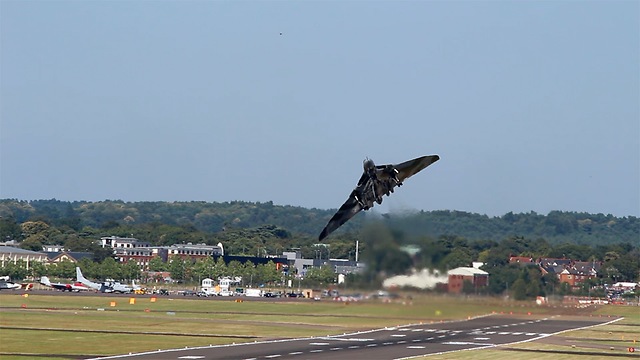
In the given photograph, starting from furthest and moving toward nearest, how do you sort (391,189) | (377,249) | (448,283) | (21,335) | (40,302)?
(40,302) < (21,335) < (448,283) < (377,249) < (391,189)

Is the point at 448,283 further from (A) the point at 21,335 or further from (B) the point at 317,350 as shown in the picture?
(A) the point at 21,335

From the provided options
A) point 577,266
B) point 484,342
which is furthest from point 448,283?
point 577,266

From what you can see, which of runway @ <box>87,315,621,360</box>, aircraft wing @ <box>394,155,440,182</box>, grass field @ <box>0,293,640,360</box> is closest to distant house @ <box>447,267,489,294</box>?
grass field @ <box>0,293,640,360</box>

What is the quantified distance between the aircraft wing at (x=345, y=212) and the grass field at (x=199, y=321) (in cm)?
2188

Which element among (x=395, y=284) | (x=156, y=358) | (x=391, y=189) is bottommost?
(x=156, y=358)

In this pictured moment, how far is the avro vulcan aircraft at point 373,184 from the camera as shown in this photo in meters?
54.6

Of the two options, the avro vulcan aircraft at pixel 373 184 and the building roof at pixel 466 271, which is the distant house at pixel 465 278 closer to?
the building roof at pixel 466 271

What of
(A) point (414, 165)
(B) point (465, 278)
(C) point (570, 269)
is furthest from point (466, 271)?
(C) point (570, 269)

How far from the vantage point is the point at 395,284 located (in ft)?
236

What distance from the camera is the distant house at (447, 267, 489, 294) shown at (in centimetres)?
7800

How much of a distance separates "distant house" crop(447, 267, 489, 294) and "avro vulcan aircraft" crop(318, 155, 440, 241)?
70.4 ft

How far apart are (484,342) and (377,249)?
5172cm

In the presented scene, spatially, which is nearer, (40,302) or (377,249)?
(377,249)

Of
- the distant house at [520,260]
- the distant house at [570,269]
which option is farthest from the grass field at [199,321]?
the distant house at [570,269]
